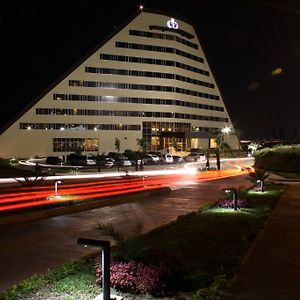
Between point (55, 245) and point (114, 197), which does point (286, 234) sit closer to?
point (55, 245)

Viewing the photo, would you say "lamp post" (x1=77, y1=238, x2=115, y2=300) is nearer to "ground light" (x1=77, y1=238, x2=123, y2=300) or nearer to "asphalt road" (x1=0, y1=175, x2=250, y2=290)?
"ground light" (x1=77, y1=238, x2=123, y2=300)

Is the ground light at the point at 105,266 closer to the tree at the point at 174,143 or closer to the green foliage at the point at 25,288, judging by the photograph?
the green foliage at the point at 25,288

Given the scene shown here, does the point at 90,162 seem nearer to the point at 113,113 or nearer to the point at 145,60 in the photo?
the point at 113,113

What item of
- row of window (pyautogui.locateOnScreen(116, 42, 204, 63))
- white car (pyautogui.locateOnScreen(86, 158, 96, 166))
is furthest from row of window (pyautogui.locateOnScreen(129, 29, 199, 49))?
white car (pyautogui.locateOnScreen(86, 158, 96, 166))

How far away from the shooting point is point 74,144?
88688 millimetres

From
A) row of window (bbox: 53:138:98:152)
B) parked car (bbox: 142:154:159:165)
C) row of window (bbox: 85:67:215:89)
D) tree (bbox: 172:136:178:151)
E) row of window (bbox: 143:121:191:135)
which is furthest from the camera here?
tree (bbox: 172:136:178:151)

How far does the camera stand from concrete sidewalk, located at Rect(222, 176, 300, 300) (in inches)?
296

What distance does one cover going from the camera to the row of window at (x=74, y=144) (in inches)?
3430

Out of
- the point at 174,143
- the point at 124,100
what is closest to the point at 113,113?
the point at 124,100

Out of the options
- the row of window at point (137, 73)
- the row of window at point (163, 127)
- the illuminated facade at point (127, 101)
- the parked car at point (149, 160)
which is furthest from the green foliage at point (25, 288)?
the row of window at point (163, 127)

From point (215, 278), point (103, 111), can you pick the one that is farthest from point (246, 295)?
point (103, 111)

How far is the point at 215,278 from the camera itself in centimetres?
821

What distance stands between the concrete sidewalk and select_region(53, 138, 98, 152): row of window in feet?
244

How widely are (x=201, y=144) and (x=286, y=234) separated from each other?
315ft
